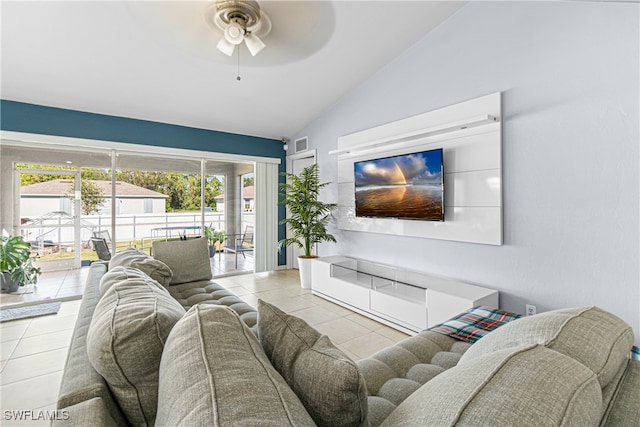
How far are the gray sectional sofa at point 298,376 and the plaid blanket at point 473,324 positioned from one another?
64 centimetres

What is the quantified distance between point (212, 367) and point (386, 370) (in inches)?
41.3

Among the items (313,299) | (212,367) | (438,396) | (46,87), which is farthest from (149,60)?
(438,396)

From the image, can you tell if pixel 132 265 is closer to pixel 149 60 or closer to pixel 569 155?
pixel 149 60

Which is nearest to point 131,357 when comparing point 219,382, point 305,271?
point 219,382

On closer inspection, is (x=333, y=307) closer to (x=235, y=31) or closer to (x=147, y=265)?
(x=147, y=265)

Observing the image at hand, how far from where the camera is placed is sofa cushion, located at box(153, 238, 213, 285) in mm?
2977

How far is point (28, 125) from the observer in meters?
3.75

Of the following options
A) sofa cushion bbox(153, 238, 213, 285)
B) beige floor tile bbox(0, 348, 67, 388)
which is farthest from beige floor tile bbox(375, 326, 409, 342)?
beige floor tile bbox(0, 348, 67, 388)

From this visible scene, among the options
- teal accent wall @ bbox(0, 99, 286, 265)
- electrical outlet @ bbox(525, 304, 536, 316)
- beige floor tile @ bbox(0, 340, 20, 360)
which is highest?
teal accent wall @ bbox(0, 99, 286, 265)

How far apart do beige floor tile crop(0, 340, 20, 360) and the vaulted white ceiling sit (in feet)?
8.90

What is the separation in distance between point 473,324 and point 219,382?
1837mm

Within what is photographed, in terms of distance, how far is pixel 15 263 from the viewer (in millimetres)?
3908

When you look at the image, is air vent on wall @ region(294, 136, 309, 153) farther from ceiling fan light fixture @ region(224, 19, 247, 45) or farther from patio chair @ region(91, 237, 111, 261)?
patio chair @ region(91, 237, 111, 261)

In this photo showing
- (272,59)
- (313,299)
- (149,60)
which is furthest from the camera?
(313,299)
